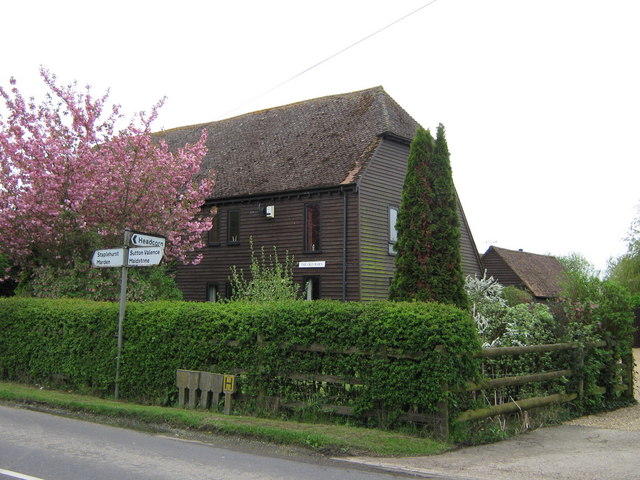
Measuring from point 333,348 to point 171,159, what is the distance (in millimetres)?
12412

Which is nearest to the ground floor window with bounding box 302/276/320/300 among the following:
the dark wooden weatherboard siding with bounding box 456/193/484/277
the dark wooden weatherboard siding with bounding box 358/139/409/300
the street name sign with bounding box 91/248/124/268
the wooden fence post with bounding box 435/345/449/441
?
the dark wooden weatherboard siding with bounding box 358/139/409/300

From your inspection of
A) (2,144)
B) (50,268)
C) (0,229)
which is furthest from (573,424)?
(2,144)

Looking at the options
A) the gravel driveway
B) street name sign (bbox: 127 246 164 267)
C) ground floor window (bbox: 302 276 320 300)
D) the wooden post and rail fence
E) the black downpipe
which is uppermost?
the black downpipe

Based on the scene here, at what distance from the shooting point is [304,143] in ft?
89.8

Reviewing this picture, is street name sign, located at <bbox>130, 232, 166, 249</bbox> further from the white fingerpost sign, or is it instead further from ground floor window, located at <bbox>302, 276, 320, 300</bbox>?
ground floor window, located at <bbox>302, 276, 320, 300</bbox>

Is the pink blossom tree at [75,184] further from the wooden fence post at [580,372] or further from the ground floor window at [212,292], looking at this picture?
the wooden fence post at [580,372]

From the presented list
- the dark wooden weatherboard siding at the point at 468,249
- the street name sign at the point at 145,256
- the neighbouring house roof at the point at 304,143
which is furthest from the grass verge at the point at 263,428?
the dark wooden weatherboard siding at the point at 468,249

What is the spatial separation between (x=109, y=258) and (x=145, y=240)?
39.0 inches

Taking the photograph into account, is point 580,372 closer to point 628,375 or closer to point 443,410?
point 628,375

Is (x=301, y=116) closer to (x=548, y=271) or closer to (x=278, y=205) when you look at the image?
(x=278, y=205)

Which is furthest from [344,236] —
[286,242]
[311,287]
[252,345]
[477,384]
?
[477,384]

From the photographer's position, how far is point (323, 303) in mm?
9953

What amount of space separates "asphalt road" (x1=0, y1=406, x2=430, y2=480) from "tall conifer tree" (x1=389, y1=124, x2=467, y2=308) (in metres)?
4.79

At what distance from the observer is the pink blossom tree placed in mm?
17547
